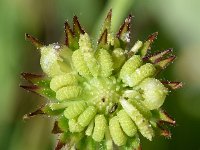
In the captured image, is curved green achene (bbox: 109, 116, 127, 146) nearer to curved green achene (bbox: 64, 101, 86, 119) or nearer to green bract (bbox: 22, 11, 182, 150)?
green bract (bbox: 22, 11, 182, 150)

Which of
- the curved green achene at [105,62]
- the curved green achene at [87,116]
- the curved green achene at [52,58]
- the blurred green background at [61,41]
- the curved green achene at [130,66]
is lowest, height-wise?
the curved green achene at [87,116]

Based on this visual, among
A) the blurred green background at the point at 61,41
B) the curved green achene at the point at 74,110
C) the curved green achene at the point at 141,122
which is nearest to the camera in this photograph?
the curved green achene at the point at 141,122

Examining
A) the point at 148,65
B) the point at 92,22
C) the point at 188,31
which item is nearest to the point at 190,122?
the point at 188,31

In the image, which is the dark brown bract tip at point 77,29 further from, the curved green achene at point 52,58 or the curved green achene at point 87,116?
the curved green achene at point 87,116

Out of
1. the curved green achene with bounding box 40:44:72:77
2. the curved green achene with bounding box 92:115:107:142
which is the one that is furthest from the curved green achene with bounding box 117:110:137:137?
the curved green achene with bounding box 40:44:72:77

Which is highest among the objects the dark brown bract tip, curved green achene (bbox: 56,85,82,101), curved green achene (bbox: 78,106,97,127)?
the dark brown bract tip

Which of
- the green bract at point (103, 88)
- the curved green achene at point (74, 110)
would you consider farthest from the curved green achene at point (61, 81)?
the curved green achene at point (74, 110)

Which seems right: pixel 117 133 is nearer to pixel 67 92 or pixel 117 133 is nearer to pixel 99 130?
pixel 99 130

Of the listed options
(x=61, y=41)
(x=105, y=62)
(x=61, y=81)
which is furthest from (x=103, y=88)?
(x=61, y=41)
